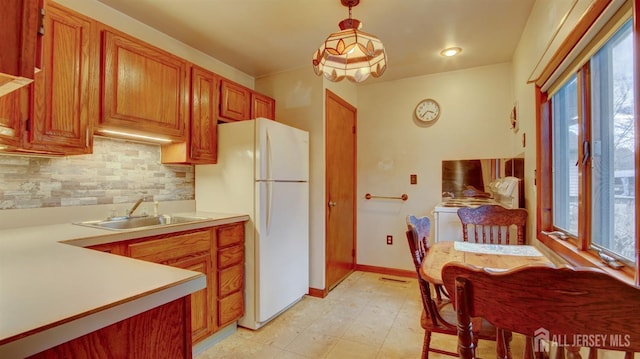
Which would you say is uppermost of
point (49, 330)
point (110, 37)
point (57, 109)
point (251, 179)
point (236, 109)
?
point (110, 37)

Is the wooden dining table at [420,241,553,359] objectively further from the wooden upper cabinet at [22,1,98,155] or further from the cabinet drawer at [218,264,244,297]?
the wooden upper cabinet at [22,1,98,155]

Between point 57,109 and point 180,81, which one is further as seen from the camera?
point 180,81

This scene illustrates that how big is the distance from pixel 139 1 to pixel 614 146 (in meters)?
2.63

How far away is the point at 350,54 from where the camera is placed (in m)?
1.97

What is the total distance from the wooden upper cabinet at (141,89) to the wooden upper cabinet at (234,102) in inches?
13.3

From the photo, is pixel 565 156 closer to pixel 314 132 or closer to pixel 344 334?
pixel 344 334

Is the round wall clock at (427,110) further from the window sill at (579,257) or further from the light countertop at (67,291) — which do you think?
the light countertop at (67,291)

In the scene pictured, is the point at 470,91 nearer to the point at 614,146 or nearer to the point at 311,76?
the point at 311,76

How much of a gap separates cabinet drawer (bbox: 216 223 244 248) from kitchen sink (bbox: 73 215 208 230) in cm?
17

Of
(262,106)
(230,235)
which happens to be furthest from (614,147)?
(262,106)

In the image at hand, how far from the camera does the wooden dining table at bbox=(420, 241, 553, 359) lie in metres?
1.42

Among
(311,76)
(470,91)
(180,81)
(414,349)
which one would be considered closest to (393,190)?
(470,91)

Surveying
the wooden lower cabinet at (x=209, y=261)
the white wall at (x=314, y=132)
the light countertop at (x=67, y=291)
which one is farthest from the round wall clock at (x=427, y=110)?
the light countertop at (x=67, y=291)

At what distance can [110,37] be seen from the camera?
180 centimetres
